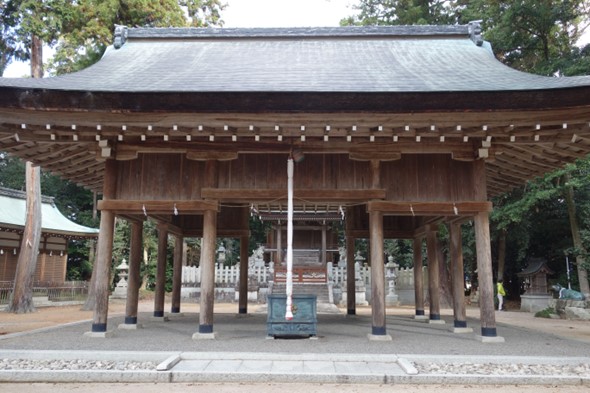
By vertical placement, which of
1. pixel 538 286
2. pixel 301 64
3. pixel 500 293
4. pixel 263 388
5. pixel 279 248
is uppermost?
pixel 301 64

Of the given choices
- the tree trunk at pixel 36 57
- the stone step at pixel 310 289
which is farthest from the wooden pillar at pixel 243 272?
the tree trunk at pixel 36 57

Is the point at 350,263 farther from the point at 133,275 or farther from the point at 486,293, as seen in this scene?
the point at 133,275

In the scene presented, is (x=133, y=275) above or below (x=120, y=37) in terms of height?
below

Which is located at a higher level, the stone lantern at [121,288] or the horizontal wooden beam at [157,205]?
the horizontal wooden beam at [157,205]

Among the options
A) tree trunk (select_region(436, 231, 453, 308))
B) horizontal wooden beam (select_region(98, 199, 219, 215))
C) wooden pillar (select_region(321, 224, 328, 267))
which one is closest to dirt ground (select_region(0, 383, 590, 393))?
horizontal wooden beam (select_region(98, 199, 219, 215))

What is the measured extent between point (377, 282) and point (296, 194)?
2374 millimetres

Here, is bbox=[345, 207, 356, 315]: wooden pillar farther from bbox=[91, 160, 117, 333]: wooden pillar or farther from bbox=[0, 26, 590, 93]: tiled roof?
bbox=[91, 160, 117, 333]: wooden pillar

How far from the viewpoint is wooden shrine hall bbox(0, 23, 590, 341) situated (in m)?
7.67

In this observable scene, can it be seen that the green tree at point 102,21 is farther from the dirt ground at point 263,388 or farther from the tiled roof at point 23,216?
the dirt ground at point 263,388

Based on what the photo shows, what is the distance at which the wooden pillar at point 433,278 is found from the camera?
11766 mm

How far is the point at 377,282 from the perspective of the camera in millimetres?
8438

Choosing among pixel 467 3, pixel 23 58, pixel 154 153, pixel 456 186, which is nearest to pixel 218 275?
pixel 23 58

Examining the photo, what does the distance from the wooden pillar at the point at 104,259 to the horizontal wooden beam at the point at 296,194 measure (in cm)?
198

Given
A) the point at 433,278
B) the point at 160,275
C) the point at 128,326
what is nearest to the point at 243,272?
the point at 160,275
